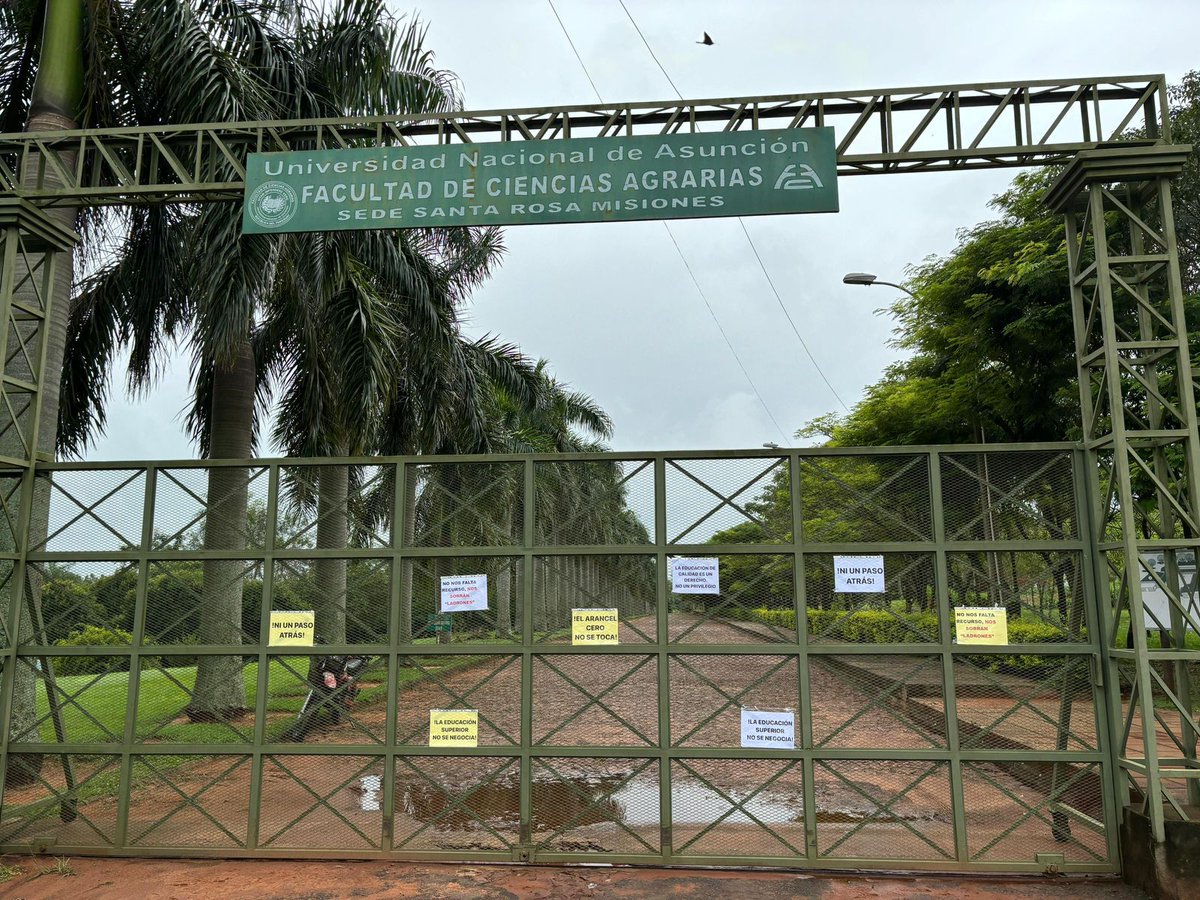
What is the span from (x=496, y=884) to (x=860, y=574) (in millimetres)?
3503

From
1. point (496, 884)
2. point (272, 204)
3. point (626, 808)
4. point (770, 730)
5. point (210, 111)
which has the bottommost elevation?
point (496, 884)

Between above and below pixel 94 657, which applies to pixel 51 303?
above

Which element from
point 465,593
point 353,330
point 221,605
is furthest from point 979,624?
point 353,330

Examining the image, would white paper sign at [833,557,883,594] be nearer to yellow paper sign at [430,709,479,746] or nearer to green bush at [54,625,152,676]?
yellow paper sign at [430,709,479,746]

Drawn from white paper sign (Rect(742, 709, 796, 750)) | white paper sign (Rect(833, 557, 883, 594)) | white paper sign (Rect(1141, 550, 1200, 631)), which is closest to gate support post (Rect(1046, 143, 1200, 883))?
white paper sign (Rect(1141, 550, 1200, 631))

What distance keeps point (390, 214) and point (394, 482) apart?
2.21m

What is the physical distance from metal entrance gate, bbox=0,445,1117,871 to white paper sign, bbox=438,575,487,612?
0.07 meters

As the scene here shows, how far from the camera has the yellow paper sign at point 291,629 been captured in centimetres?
661

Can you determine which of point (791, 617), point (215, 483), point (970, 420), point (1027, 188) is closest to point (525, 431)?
point (970, 420)

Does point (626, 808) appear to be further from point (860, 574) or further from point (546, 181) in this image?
point (546, 181)

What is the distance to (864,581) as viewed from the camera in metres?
6.36

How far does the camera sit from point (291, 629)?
662 cm

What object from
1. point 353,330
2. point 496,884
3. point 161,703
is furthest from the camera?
point 353,330

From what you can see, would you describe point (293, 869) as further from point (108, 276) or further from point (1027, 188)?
point (1027, 188)
